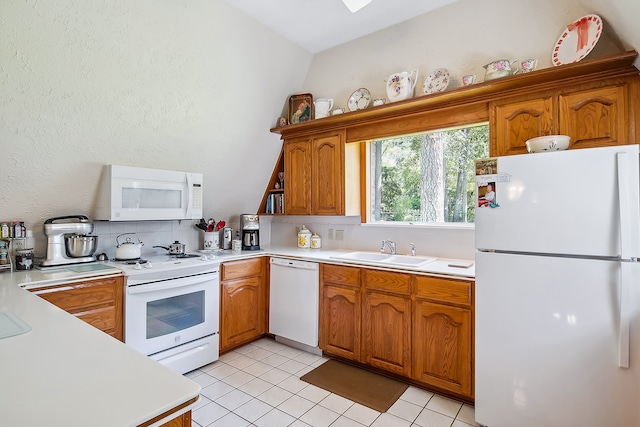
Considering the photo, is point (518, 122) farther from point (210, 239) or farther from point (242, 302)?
point (210, 239)

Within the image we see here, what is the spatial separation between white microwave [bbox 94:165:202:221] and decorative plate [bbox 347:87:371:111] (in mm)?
1501

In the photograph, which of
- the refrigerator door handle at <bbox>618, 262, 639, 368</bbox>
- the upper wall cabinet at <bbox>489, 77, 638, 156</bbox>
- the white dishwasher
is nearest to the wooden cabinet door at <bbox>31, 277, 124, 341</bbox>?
the white dishwasher

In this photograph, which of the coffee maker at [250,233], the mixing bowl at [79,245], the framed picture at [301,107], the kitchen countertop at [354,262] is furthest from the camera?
the coffee maker at [250,233]

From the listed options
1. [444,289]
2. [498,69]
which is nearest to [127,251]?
[444,289]

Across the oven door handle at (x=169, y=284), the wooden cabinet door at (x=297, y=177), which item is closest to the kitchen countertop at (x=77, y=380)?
the oven door handle at (x=169, y=284)

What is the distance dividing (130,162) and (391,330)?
241 centimetres

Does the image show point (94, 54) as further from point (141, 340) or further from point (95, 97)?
point (141, 340)

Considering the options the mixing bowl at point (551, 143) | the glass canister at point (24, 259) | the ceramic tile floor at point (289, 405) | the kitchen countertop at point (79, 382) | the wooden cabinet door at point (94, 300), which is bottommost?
the ceramic tile floor at point (289, 405)

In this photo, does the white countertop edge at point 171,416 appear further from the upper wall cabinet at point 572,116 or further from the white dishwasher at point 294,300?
the upper wall cabinet at point 572,116

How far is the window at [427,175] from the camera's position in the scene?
2.77 m

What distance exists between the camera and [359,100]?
298cm

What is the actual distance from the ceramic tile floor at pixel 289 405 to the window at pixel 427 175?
4.69 ft

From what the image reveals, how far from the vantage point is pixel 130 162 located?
2691 millimetres

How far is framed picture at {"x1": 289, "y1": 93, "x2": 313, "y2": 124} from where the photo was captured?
3.29 metres
